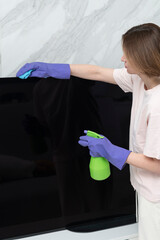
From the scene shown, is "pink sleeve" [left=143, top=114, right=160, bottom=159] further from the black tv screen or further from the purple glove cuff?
the purple glove cuff

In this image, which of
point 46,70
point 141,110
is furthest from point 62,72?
point 141,110

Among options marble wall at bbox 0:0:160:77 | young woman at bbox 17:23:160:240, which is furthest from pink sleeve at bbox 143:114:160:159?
marble wall at bbox 0:0:160:77

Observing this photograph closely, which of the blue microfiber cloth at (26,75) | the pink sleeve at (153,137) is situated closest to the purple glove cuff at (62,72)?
the blue microfiber cloth at (26,75)

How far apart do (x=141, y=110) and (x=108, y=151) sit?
→ 0.22 m

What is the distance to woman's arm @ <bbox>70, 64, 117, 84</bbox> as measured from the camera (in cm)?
138

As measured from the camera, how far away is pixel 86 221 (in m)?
1.58

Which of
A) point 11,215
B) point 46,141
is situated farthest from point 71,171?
point 11,215

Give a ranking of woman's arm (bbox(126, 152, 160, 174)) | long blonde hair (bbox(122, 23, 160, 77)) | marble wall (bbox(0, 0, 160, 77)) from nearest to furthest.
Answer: long blonde hair (bbox(122, 23, 160, 77)) < woman's arm (bbox(126, 152, 160, 174)) < marble wall (bbox(0, 0, 160, 77))

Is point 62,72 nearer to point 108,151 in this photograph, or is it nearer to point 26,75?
point 26,75

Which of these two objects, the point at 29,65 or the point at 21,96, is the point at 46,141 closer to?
the point at 21,96

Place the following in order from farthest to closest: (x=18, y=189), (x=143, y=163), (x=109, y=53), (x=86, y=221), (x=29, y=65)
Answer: (x=109, y=53)
(x=86, y=221)
(x=18, y=189)
(x=29, y=65)
(x=143, y=163)

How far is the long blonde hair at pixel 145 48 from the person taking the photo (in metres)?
1.09

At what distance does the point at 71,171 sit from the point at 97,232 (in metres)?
0.38

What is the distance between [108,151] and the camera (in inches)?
49.2
